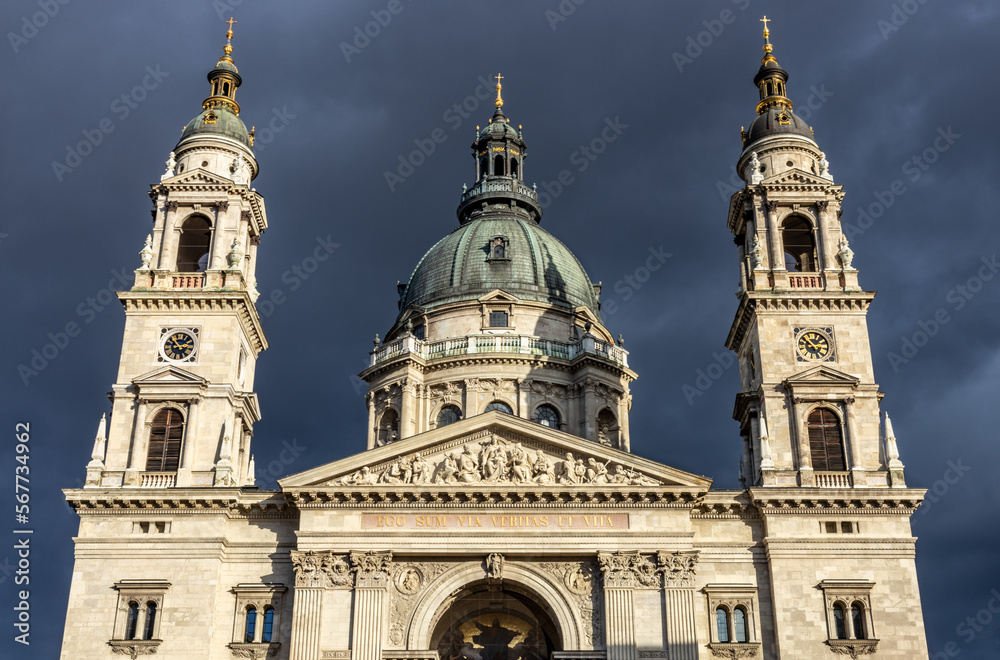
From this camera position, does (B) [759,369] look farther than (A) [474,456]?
Yes

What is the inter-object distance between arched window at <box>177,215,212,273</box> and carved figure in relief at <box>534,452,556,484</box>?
17.4 meters

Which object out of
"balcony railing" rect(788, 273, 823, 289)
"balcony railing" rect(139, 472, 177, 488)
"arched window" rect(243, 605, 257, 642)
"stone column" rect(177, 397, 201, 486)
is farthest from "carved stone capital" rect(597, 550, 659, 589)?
"balcony railing" rect(139, 472, 177, 488)

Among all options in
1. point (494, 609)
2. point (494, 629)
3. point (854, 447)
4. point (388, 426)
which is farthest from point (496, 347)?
point (854, 447)

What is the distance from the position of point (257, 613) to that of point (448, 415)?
19404 millimetres

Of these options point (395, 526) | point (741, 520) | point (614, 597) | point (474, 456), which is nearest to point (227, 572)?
point (395, 526)

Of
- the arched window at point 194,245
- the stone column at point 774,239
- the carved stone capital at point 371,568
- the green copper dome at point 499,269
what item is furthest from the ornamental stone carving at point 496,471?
the green copper dome at point 499,269

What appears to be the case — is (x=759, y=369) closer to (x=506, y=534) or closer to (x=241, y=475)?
(x=506, y=534)

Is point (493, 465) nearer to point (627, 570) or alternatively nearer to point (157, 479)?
point (627, 570)

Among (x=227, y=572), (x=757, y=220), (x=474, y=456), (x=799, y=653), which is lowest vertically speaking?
(x=799, y=653)

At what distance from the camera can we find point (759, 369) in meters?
48.0

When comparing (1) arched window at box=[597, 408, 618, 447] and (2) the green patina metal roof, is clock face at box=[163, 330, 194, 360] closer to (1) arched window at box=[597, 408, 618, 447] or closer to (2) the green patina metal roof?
(2) the green patina metal roof

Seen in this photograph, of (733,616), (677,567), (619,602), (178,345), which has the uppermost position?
(178,345)

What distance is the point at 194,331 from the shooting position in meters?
48.5

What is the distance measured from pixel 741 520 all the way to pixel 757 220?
13.6 m
